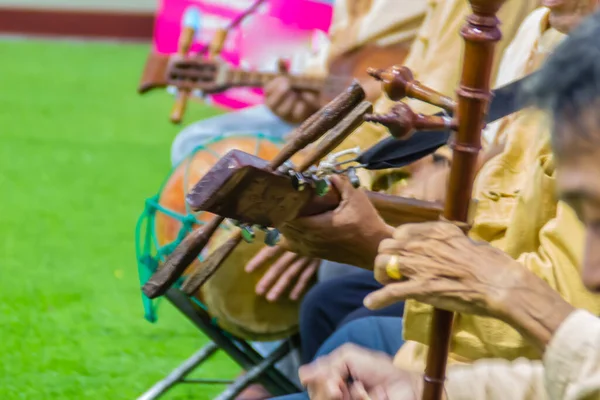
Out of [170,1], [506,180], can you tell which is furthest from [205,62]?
[170,1]

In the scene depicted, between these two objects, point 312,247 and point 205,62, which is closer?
point 312,247

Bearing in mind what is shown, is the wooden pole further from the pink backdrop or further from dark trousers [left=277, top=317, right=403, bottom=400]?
the pink backdrop

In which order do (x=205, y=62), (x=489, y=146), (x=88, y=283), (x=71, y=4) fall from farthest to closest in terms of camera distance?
(x=71, y=4), (x=88, y=283), (x=205, y=62), (x=489, y=146)

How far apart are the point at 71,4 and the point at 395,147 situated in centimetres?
759

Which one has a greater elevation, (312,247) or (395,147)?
(395,147)

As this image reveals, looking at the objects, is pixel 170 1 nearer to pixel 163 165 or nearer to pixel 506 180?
pixel 163 165

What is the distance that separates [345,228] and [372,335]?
12.4 inches

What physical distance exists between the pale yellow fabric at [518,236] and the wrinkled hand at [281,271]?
551mm

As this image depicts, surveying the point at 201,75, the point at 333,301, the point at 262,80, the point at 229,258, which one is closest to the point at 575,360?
the point at 333,301

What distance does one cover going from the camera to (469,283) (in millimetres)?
996

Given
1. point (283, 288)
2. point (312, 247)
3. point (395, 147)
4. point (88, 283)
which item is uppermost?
point (395, 147)

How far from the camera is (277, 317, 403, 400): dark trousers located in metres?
1.58

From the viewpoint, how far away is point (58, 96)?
20.1 feet

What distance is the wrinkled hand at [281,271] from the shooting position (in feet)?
6.45
